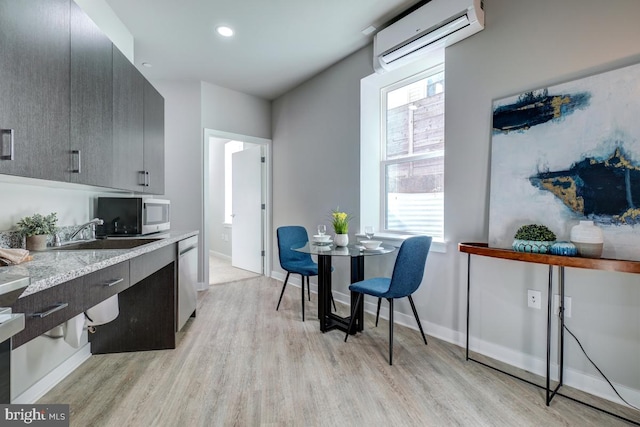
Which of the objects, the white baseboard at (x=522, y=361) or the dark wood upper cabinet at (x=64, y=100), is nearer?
the dark wood upper cabinet at (x=64, y=100)

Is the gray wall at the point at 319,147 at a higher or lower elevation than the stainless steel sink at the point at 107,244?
higher

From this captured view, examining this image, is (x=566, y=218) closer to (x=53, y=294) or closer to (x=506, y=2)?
(x=506, y=2)

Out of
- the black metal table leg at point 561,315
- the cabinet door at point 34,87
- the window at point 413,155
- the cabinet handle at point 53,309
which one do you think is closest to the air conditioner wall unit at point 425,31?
the window at point 413,155

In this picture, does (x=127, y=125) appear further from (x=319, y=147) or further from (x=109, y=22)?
(x=319, y=147)

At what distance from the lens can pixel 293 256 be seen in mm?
3420

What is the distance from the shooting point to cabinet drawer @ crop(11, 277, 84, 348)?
3.11ft

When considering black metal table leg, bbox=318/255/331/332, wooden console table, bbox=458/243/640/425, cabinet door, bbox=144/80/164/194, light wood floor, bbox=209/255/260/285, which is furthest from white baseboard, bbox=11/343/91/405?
wooden console table, bbox=458/243/640/425

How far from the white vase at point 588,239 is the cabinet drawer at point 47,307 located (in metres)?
2.36

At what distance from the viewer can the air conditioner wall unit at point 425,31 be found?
2.20 metres

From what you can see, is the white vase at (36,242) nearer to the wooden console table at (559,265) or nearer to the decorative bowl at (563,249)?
the wooden console table at (559,265)

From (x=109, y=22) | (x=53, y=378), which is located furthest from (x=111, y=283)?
(x=109, y=22)

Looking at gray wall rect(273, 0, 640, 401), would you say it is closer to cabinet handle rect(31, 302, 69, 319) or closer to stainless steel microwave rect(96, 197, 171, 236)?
stainless steel microwave rect(96, 197, 171, 236)

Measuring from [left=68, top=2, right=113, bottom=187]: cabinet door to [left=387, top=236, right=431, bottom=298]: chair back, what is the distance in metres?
1.94

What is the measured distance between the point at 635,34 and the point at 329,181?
2637 mm
